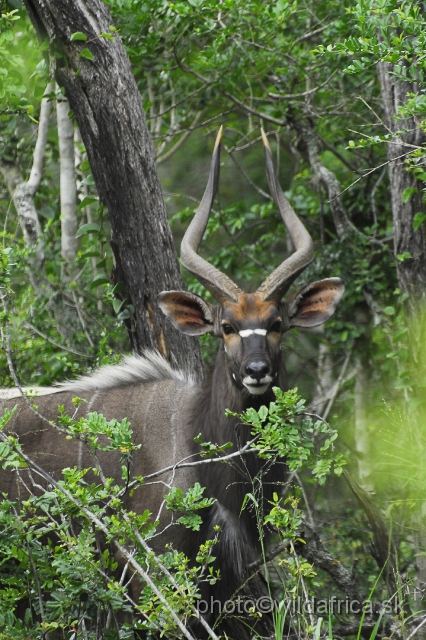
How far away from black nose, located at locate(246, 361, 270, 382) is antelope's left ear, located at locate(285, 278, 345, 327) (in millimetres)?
627

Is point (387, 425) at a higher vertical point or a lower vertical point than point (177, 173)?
lower

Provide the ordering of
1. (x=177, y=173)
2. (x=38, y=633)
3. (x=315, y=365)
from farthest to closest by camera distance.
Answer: (x=177, y=173) < (x=315, y=365) < (x=38, y=633)

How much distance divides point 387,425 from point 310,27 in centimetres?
308

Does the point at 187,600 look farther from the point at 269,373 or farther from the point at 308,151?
the point at 308,151

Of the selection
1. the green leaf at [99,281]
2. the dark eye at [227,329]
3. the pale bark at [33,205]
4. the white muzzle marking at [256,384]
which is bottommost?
the white muzzle marking at [256,384]

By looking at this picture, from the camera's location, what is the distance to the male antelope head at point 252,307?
388 centimetres

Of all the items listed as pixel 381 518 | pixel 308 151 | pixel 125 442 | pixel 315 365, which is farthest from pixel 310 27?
pixel 125 442

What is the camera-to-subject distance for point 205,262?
4.30m

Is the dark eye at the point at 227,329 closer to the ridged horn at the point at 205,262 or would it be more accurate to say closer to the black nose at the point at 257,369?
the ridged horn at the point at 205,262

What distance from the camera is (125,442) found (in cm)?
307

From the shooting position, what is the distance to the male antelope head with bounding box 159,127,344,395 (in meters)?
3.88

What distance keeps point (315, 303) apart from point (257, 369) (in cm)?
81

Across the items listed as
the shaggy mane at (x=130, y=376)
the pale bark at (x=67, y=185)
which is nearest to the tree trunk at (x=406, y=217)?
the shaggy mane at (x=130, y=376)

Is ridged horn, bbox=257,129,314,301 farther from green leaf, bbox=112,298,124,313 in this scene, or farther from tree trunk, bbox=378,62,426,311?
green leaf, bbox=112,298,124,313
